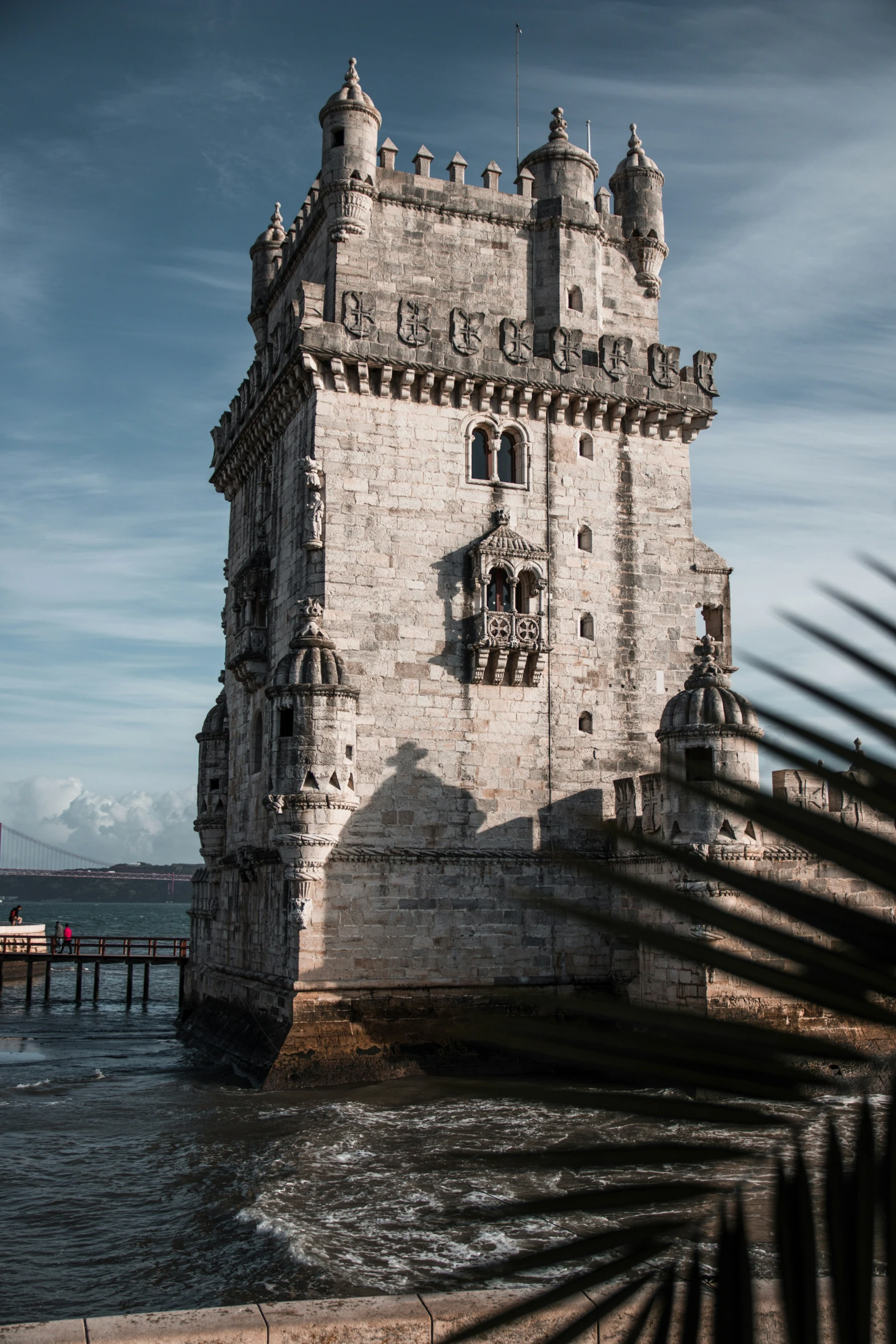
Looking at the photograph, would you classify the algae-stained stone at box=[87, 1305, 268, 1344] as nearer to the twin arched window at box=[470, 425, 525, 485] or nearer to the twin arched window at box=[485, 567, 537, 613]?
the twin arched window at box=[485, 567, 537, 613]

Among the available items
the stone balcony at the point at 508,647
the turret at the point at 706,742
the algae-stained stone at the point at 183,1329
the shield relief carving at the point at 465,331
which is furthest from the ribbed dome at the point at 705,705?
Result: the algae-stained stone at the point at 183,1329

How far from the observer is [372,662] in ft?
71.8

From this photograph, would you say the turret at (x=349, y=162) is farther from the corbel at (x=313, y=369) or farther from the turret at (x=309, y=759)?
the turret at (x=309, y=759)

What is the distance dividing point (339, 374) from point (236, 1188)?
14.3m

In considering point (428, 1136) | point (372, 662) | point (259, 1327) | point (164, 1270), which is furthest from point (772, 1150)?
point (372, 662)

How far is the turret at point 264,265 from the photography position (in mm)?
29516

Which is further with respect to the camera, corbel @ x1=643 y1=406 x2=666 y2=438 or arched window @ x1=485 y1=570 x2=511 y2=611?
corbel @ x1=643 y1=406 x2=666 y2=438

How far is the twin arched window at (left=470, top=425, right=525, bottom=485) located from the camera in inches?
928

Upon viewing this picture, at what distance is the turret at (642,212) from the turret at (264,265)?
8.69 meters

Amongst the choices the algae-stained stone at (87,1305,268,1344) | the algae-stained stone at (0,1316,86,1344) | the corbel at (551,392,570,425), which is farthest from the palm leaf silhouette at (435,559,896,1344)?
the corbel at (551,392,570,425)

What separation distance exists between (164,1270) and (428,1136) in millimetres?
5470

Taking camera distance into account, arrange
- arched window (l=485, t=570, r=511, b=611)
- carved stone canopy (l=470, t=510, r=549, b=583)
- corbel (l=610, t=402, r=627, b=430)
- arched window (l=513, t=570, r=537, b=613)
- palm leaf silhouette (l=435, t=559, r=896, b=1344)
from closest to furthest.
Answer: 1. palm leaf silhouette (l=435, t=559, r=896, b=1344)
2. carved stone canopy (l=470, t=510, r=549, b=583)
3. arched window (l=485, t=570, r=511, b=611)
4. arched window (l=513, t=570, r=537, b=613)
5. corbel (l=610, t=402, r=627, b=430)

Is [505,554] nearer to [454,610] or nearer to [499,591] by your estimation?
[499,591]

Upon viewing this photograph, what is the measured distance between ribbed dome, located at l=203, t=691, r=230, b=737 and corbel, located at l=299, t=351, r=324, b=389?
32.1ft
